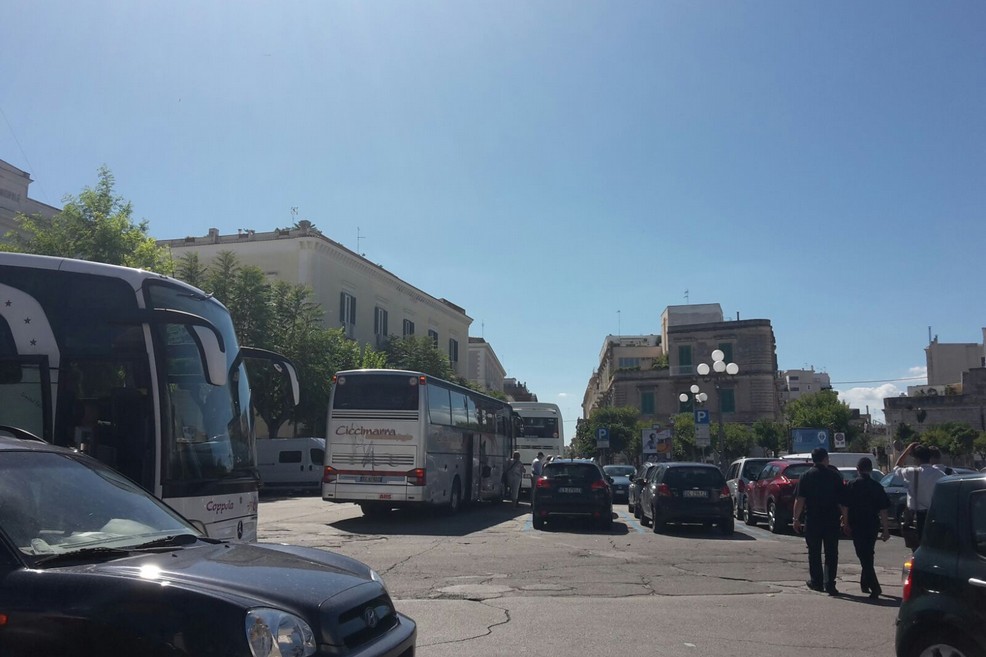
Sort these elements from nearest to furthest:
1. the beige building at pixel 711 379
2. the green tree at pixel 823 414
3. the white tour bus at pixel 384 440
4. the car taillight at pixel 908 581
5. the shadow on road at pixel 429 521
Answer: the car taillight at pixel 908 581 < the shadow on road at pixel 429 521 < the white tour bus at pixel 384 440 < the green tree at pixel 823 414 < the beige building at pixel 711 379

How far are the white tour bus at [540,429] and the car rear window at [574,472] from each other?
15259 millimetres

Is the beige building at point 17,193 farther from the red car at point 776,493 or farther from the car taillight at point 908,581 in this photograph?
the car taillight at point 908,581

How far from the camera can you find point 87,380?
7.68 m

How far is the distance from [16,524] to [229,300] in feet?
115

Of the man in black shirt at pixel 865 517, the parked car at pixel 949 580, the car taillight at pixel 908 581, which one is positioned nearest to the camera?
the parked car at pixel 949 580

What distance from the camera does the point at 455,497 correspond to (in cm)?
2275

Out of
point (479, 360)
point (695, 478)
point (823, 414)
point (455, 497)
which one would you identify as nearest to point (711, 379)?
point (823, 414)

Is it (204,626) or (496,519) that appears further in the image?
(496,519)

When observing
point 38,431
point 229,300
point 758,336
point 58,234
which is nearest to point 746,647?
point 38,431

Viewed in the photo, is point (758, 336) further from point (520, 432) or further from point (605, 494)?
point (605, 494)

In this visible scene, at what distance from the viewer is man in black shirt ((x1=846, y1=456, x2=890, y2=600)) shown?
33.2 ft

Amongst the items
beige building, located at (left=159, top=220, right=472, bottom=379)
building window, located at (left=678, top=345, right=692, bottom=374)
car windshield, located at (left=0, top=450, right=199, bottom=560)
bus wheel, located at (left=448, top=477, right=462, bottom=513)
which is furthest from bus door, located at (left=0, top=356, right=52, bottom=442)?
building window, located at (left=678, top=345, right=692, bottom=374)

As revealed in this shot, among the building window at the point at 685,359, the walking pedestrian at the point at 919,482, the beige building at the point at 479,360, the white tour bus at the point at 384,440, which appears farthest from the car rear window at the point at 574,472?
the beige building at the point at 479,360

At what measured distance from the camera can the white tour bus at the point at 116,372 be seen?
7.51 m
